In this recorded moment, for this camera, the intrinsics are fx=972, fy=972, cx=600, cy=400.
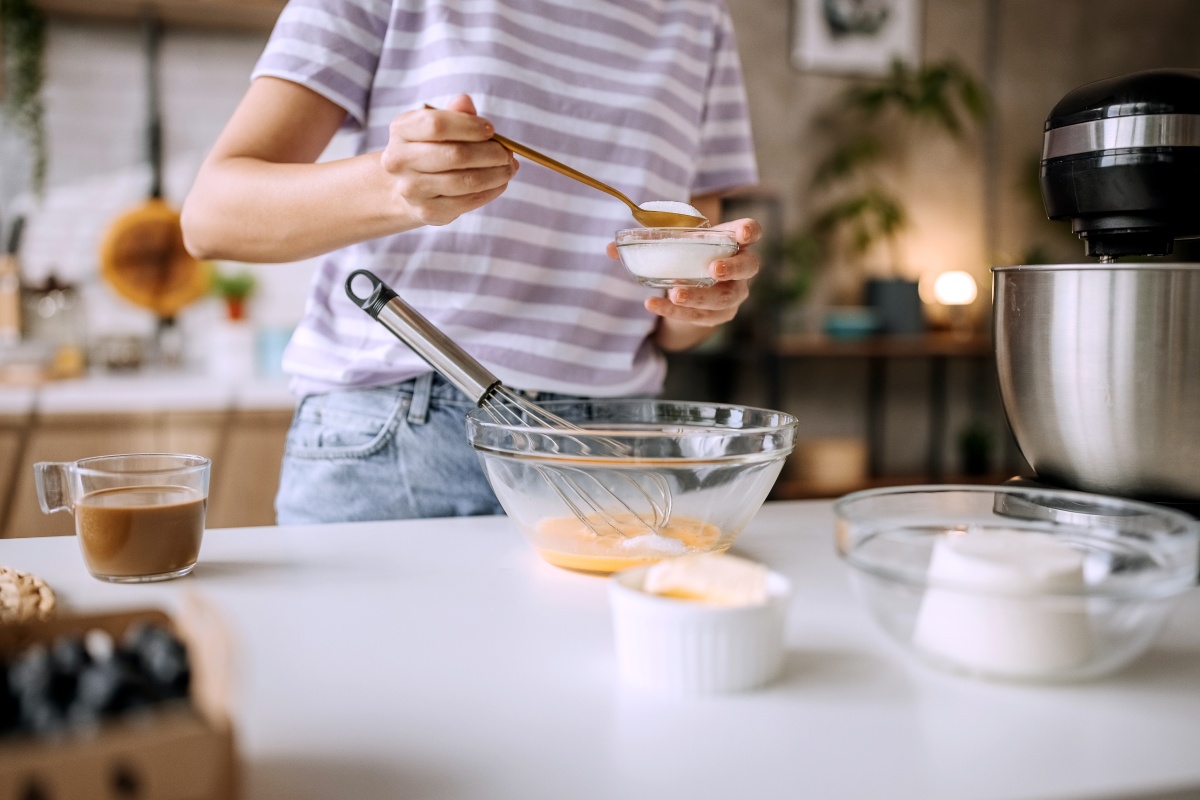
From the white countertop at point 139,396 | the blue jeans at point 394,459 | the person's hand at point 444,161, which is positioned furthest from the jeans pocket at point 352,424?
the white countertop at point 139,396

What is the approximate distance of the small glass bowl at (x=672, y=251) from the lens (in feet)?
2.91

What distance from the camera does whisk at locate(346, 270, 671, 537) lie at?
749 mm

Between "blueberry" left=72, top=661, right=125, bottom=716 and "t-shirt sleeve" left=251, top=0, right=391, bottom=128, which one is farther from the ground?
"t-shirt sleeve" left=251, top=0, right=391, bottom=128

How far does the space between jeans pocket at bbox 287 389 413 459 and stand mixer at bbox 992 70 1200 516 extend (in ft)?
2.02

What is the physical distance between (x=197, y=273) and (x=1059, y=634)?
9.03 feet

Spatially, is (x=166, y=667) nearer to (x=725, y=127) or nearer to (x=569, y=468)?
(x=569, y=468)

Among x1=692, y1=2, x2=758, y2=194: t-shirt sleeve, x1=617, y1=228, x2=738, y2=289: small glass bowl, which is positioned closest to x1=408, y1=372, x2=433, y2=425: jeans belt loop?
x1=617, y1=228, x2=738, y2=289: small glass bowl

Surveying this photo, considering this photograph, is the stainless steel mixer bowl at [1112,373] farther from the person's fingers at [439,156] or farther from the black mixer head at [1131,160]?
the person's fingers at [439,156]

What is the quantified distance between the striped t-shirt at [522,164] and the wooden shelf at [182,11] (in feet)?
5.86

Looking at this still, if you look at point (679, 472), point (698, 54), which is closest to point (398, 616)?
point (679, 472)

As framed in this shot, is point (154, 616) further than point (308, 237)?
No

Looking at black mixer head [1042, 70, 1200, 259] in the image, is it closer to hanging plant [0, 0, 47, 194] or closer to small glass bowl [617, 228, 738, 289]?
small glass bowl [617, 228, 738, 289]

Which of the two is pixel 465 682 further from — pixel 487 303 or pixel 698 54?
pixel 698 54

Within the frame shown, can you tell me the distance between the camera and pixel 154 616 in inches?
17.0
